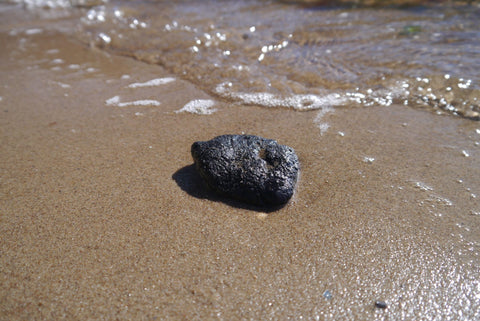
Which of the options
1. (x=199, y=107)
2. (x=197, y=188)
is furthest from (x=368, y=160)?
(x=199, y=107)

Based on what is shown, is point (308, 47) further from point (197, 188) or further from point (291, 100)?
point (197, 188)

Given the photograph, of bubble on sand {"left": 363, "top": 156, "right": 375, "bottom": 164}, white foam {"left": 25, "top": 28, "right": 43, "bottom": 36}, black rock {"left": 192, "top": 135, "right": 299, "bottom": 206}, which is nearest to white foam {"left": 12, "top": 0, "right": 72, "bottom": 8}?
white foam {"left": 25, "top": 28, "right": 43, "bottom": 36}

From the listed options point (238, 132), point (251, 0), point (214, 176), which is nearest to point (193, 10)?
point (251, 0)

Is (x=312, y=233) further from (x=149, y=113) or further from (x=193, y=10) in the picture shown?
(x=193, y=10)

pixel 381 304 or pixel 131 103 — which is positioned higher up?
pixel 131 103

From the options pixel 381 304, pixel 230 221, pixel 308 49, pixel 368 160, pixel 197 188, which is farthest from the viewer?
pixel 308 49

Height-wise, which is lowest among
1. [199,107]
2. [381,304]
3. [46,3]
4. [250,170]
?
[381,304]

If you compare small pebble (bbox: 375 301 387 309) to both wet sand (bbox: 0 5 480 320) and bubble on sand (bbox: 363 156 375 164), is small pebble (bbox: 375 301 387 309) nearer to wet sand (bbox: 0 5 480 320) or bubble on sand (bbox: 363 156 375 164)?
wet sand (bbox: 0 5 480 320)
